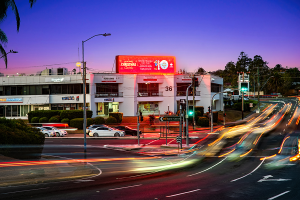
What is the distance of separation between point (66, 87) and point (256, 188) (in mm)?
49656

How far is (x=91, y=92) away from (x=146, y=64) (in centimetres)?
1298

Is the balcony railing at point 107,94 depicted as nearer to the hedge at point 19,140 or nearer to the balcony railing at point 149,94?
the balcony railing at point 149,94

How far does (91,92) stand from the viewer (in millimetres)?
55562

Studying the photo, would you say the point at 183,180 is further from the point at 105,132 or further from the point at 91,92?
the point at 91,92

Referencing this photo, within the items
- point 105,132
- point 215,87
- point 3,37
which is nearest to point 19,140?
point 3,37

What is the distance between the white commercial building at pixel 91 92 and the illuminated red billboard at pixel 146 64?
25.4 inches

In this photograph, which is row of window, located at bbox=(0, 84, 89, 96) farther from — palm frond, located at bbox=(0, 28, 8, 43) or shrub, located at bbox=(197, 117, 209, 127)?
palm frond, located at bbox=(0, 28, 8, 43)

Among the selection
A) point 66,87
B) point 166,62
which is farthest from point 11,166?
point 166,62

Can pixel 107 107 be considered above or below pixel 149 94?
below

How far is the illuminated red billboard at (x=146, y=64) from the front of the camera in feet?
192

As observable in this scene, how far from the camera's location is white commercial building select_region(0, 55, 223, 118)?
56406 millimetres

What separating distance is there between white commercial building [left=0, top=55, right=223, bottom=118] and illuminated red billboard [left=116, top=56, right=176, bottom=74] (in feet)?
2.11

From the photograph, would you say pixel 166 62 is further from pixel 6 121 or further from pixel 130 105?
pixel 6 121

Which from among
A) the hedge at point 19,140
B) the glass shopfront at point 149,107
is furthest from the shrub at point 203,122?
the hedge at point 19,140
